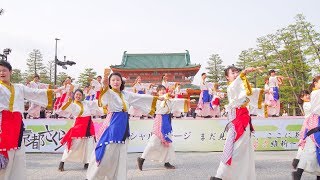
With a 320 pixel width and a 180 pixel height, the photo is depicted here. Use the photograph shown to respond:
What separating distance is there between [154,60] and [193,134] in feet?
81.1

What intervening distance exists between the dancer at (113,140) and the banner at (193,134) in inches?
219

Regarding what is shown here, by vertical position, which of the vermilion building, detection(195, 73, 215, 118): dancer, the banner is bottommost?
the banner

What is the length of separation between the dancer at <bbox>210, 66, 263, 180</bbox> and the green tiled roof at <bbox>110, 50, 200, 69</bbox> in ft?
90.0

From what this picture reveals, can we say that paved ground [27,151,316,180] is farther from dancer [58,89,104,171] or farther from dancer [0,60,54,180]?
dancer [0,60,54,180]

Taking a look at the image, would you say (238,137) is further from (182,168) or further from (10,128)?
(10,128)

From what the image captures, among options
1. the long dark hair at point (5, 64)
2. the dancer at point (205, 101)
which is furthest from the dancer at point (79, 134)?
the dancer at point (205, 101)

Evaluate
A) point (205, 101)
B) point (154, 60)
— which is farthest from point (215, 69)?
point (205, 101)

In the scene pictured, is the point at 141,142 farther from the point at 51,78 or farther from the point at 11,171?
the point at 51,78

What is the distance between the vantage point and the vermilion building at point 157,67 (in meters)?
29.4

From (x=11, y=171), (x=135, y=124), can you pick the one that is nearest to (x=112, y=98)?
(x=11, y=171)

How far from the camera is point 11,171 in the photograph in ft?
13.4

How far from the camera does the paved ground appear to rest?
248 inches

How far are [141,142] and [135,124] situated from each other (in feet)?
1.91

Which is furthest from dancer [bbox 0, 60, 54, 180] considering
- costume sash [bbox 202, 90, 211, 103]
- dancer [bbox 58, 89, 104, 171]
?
costume sash [bbox 202, 90, 211, 103]
